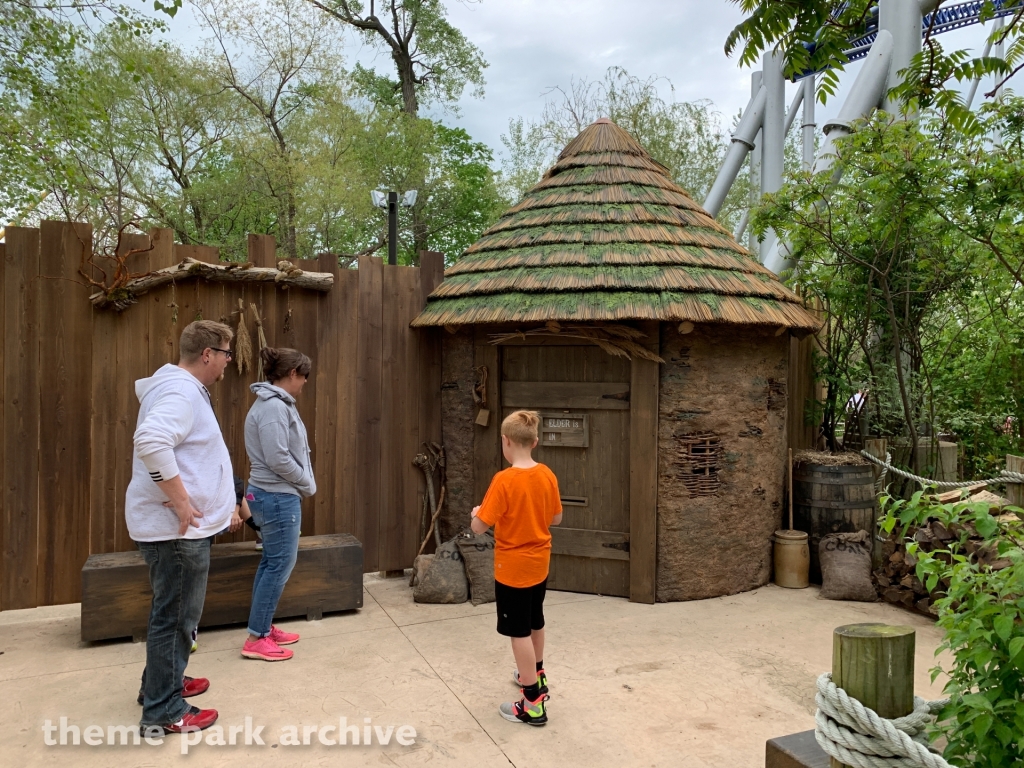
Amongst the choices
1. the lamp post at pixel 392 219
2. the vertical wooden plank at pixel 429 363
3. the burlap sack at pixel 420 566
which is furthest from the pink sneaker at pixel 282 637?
the lamp post at pixel 392 219

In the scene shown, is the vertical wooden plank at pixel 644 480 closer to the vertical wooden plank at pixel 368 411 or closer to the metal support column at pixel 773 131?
the vertical wooden plank at pixel 368 411

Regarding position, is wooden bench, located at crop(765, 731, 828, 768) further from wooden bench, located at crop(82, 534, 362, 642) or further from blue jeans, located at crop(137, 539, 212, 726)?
wooden bench, located at crop(82, 534, 362, 642)

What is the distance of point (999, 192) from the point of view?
214 inches

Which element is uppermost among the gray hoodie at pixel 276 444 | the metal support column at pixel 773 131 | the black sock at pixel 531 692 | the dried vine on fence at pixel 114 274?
the metal support column at pixel 773 131

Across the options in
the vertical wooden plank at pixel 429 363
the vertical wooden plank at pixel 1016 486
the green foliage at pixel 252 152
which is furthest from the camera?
the green foliage at pixel 252 152

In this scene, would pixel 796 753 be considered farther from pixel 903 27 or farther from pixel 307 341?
pixel 903 27

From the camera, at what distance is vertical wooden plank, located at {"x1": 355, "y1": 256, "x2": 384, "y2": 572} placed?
19.1 ft

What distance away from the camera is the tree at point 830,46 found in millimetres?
2283

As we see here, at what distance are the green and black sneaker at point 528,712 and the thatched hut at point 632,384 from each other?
2.10 meters

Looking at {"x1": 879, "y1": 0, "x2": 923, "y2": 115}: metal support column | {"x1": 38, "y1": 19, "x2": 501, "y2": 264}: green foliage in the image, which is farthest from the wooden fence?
{"x1": 38, "y1": 19, "x2": 501, "y2": 264}: green foliage

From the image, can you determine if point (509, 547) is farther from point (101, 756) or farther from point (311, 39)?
point (311, 39)

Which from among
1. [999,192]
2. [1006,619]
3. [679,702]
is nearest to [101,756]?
[679,702]

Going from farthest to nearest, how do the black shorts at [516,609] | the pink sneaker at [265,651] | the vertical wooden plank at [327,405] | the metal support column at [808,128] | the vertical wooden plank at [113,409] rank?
the metal support column at [808,128] → the vertical wooden plank at [327,405] → the vertical wooden plank at [113,409] → the pink sneaker at [265,651] → the black shorts at [516,609]

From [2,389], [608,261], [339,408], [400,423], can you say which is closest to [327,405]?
[339,408]
